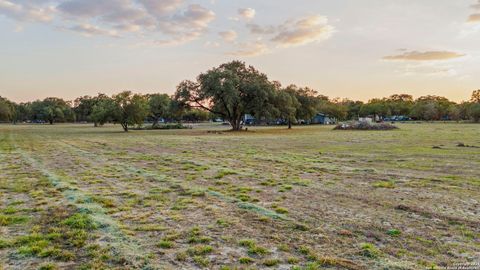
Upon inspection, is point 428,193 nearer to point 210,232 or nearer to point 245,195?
point 245,195

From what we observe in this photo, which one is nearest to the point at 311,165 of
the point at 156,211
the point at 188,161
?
the point at 188,161

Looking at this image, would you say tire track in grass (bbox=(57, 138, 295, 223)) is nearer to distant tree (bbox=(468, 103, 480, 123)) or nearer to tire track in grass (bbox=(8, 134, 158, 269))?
tire track in grass (bbox=(8, 134, 158, 269))

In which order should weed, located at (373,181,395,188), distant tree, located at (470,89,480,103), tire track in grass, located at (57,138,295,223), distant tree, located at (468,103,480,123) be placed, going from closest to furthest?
tire track in grass, located at (57,138,295,223)
weed, located at (373,181,395,188)
distant tree, located at (468,103,480,123)
distant tree, located at (470,89,480,103)

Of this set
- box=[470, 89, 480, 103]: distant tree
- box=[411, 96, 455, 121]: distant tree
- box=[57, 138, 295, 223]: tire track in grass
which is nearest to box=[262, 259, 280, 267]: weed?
box=[57, 138, 295, 223]: tire track in grass

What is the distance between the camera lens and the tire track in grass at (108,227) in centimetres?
459

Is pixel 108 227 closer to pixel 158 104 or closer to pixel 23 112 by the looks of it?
pixel 158 104

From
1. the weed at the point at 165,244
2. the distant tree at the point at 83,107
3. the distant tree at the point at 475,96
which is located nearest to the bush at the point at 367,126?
the weed at the point at 165,244

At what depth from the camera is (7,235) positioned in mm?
5457

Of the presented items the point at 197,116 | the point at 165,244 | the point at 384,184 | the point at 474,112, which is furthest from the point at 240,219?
the point at 197,116

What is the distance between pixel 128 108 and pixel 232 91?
645 inches

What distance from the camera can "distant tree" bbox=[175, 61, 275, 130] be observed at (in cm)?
4772

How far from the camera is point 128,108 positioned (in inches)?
2042

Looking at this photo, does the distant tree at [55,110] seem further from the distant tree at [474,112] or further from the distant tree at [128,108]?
the distant tree at [474,112]

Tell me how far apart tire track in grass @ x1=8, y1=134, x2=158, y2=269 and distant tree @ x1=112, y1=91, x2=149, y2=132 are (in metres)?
42.9
